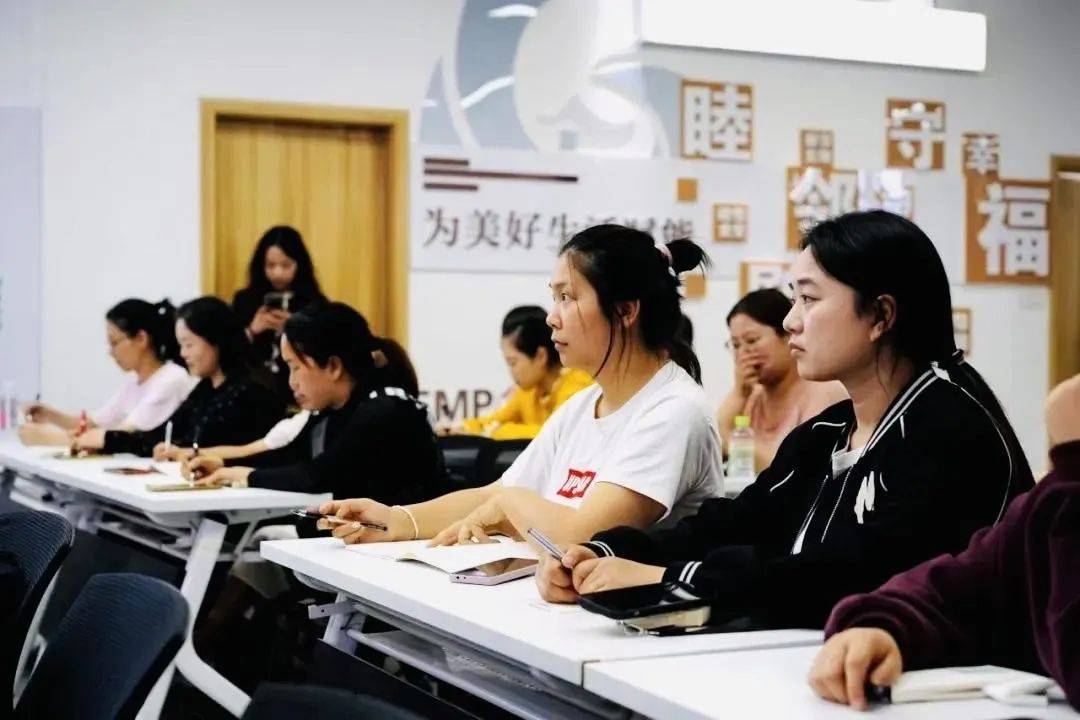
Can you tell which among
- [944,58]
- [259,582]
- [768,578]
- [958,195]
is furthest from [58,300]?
[768,578]

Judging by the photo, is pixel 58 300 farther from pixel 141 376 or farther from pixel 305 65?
pixel 305 65

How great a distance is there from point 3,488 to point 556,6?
11.0 ft

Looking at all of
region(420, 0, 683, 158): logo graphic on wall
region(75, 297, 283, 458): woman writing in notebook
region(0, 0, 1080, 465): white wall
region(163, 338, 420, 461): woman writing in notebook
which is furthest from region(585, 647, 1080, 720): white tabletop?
region(420, 0, 683, 158): logo graphic on wall

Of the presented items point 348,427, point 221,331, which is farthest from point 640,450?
point 221,331

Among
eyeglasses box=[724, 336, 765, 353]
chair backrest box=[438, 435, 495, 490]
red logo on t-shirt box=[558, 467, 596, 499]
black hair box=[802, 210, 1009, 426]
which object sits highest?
black hair box=[802, 210, 1009, 426]

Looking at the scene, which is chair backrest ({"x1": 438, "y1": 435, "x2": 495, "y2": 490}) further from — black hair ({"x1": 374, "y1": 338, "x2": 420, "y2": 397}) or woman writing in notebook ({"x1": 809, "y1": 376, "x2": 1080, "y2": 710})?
woman writing in notebook ({"x1": 809, "y1": 376, "x2": 1080, "y2": 710})

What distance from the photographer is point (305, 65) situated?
20.9 ft

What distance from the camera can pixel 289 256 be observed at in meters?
6.16

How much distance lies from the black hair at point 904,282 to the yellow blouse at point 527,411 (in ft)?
10.2

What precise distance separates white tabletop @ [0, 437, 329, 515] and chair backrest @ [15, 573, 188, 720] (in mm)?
1544

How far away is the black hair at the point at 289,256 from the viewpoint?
6141 mm

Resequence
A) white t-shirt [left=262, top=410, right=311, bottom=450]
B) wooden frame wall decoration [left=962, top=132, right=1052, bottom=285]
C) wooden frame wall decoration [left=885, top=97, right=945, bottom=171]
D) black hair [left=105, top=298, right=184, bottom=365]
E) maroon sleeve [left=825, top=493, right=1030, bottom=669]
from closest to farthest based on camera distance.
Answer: maroon sleeve [left=825, top=493, right=1030, bottom=669], white t-shirt [left=262, top=410, right=311, bottom=450], black hair [left=105, top=298, right=184, bottom=365], wooden frame wall decoration [left=885, top=97, right=945, bottom=171], wooden frame wall decoration [left=962, top=132, right=1052, bottom=285]

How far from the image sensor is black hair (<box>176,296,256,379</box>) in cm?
488

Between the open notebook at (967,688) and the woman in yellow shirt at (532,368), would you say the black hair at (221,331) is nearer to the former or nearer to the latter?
the woman in yellow shirt at (532,368)
